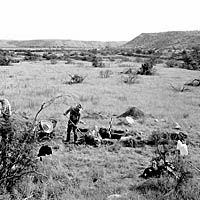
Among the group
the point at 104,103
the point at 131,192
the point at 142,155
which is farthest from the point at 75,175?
Result: the point at 104,103

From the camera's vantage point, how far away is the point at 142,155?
29.9 feet

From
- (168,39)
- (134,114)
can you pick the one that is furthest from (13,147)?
(168,39)

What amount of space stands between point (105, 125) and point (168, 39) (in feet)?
422

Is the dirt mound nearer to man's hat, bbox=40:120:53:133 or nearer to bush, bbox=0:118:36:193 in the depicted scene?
man's hat, bbox=40:120:53:133

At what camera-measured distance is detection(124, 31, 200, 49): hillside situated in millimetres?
115562

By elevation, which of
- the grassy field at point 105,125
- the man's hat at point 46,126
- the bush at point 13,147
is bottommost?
the grassy field at point 105,125

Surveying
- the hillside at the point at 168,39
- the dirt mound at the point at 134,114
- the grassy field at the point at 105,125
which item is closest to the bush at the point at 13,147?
the grassy field at the point at 105,125

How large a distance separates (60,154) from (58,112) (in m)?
5.34

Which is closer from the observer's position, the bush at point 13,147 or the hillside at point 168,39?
the bush at point 13,147

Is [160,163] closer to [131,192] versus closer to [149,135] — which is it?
[131,192]

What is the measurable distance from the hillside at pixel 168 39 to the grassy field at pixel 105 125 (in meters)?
95.2

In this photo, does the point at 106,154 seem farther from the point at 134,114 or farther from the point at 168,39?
the point at 168,39

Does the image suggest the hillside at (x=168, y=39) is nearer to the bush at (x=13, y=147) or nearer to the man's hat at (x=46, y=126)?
the man's hat at (x=46, y=126)

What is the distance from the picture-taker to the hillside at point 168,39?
11556 cm
